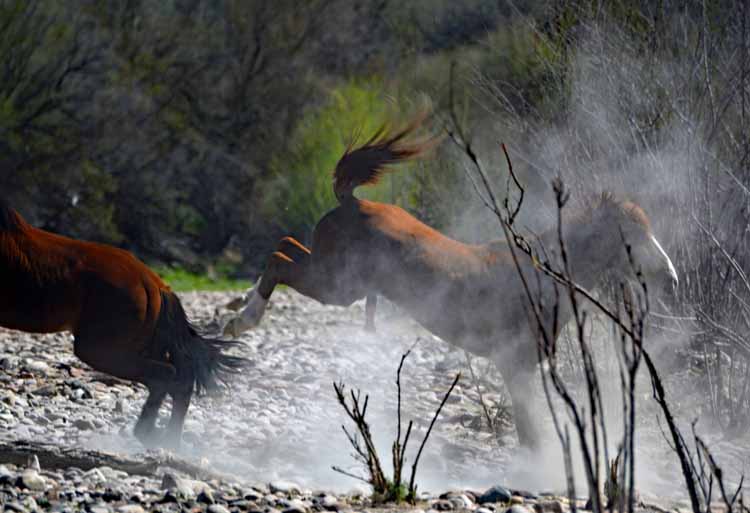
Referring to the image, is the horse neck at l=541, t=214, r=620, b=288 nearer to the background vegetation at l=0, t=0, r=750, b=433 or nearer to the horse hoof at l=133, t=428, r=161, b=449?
the background vegetation at l=0, t=0, r=750, b=433

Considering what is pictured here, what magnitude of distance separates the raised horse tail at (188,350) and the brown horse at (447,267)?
26.8 inches

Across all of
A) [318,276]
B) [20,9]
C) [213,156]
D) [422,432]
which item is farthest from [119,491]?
[213,156]

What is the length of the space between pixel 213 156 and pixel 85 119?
324 cm

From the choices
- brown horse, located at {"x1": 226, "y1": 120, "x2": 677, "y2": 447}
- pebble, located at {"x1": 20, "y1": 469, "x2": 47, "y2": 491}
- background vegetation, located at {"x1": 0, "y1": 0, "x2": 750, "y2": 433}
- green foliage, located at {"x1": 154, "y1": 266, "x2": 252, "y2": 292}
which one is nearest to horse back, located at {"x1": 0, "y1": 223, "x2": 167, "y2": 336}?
brown horse, located at {"x1": 226, "y1": 120, "x2": 677, "y2": 447}

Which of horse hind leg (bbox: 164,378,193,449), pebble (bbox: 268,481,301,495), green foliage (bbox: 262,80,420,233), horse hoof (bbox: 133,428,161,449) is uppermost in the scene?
green foliage (bbox: 262,80,420,233)

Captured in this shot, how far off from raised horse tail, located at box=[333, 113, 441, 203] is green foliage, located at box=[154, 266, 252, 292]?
1103 centimetres

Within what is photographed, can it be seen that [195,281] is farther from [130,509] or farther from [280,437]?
[130,509]

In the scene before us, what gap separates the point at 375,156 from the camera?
266 inches

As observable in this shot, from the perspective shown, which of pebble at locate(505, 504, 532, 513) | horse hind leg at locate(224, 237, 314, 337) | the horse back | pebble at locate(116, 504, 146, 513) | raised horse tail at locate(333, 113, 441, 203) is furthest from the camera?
horse hind leg at locate(224, 237, 314, 337)

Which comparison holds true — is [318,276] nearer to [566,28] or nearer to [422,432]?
[422,432]

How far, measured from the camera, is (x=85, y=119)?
66.7 feet

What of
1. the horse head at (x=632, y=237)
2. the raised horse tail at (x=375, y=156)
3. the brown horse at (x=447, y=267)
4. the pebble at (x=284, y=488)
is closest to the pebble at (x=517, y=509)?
the pebble at (x=284, y=488)

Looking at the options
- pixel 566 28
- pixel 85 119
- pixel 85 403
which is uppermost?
pixel 85 119

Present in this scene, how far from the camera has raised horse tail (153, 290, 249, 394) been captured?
6.19m
